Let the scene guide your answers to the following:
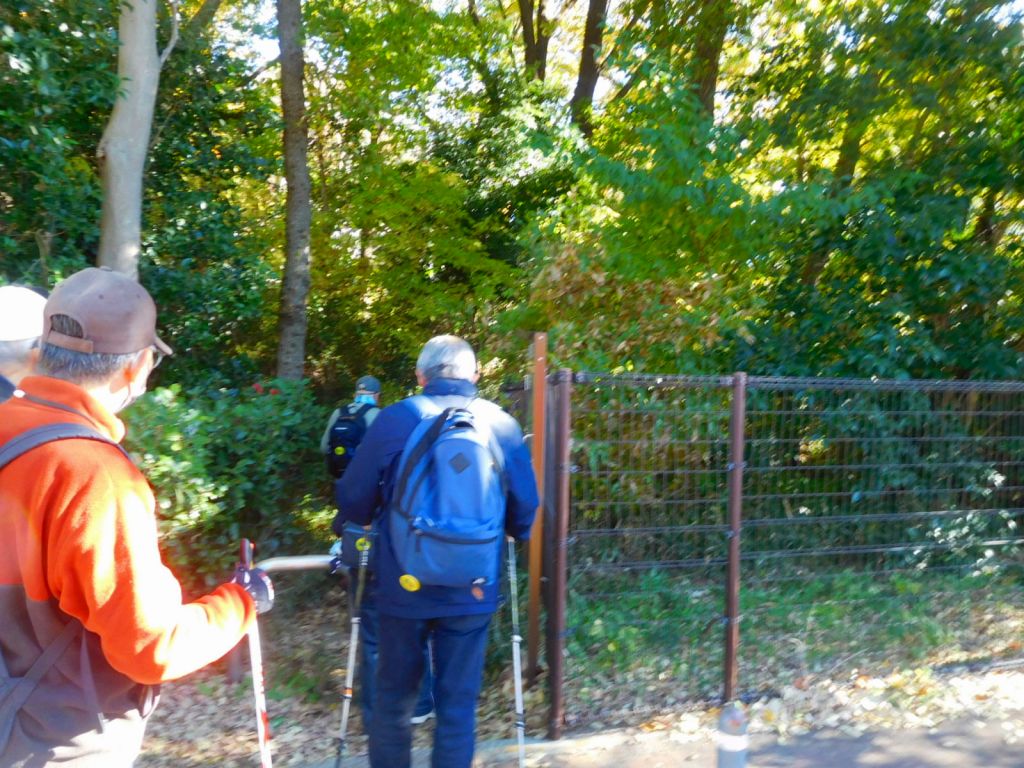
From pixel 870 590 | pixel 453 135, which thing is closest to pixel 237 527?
pixel 870 590

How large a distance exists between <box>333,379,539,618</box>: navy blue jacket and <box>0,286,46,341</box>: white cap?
1.34 meters

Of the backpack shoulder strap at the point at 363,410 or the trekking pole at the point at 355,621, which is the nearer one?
the trekking pole at the point at 355,621

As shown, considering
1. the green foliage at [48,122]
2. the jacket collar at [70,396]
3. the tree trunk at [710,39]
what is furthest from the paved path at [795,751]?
the tree trunk at [710,39]

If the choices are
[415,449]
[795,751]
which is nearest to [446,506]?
[415,449]

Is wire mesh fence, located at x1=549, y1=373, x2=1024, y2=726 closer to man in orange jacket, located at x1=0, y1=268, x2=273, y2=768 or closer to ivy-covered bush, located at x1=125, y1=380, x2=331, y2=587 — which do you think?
ivy-covered bush, located at x1=125, y1=380, x2=331, y2=587

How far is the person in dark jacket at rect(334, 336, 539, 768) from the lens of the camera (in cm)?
346

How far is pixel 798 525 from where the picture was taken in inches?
210

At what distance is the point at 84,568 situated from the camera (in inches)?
68.3

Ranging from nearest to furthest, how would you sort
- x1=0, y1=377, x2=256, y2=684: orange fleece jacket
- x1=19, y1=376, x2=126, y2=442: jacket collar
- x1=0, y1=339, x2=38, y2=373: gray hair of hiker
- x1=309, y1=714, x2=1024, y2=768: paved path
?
x1=0, y1=377, x2=256, y2=684: orange fleece jacket → x1=19, y1=376, x2=126, y2=442: jacket collar → x1=0, y1=339, x2=38, y2=373: gray hair of hiker → x1=309, y1=714, x2=1024, y2=768: paved path

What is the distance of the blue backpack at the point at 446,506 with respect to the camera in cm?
332

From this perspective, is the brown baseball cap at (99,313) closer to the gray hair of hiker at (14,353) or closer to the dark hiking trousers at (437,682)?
the gray hair of hiker at (14,353)

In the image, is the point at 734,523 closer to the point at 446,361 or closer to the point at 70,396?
the point at 446,361

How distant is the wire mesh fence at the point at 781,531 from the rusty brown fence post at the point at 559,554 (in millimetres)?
52

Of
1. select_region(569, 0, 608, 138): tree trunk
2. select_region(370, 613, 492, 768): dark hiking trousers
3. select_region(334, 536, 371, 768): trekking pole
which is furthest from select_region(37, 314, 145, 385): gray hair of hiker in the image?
select_region(569, 0, 608, 138): tree trunk
